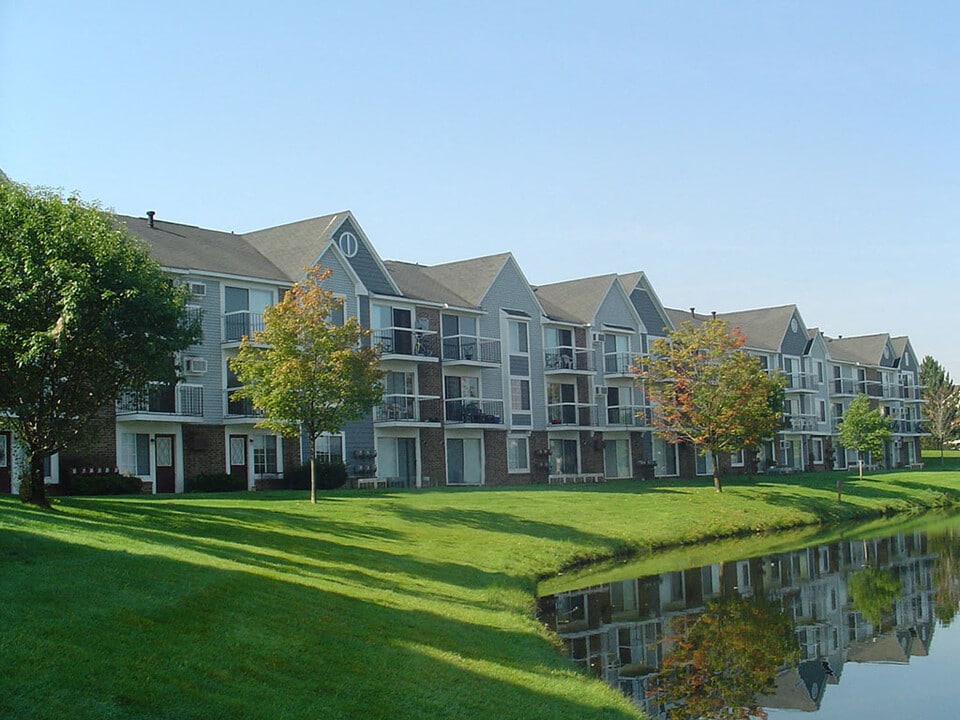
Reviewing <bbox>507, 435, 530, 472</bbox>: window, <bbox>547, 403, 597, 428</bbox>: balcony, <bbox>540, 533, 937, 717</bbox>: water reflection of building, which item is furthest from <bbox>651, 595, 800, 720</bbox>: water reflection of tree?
<bbox>547, 403, 597, 428</bbox>: balcony

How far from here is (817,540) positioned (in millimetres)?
37156

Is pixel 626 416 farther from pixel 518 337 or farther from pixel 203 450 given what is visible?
pixel 203 450

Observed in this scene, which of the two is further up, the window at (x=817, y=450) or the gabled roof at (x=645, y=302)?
the gabled roof at (x=645, y=302)

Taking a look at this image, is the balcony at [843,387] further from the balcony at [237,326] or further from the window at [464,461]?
the balcony at [237,326]

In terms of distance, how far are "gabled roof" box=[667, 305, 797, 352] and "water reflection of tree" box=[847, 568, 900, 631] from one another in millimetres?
47449

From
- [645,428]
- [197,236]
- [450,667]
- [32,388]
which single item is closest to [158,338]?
[32,388]

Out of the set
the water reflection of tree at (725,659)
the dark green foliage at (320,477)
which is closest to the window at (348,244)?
the dark green foliage at (320,477)

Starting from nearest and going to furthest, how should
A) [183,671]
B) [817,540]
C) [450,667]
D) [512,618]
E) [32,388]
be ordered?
[183,671] < [450,667] < [512,618] < [32,388] < [817,540]

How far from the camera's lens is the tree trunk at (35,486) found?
2356 cm

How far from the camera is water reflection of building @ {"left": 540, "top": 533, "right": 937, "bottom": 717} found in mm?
16438

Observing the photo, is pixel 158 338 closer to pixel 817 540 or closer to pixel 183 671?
pixel 183 671

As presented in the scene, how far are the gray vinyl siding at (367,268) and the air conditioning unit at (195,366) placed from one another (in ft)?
27.3

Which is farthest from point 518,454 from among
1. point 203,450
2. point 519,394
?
point 203,450

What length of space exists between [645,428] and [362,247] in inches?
822
